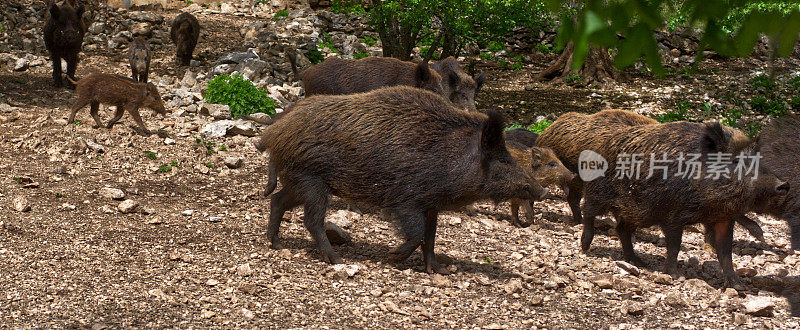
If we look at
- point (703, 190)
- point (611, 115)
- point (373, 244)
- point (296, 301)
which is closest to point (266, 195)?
point (373, 244)

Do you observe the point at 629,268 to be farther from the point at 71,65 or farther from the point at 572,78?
the point at 572,78

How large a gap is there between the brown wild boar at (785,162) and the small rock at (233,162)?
5.16 metres

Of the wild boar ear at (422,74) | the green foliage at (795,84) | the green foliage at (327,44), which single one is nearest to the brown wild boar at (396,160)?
the wild boar ear at (422,74)

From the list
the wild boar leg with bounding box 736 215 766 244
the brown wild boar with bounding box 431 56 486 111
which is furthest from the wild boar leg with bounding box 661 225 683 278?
the brown wild boar with bounding box 431 56 486 111

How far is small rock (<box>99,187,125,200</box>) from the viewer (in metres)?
6.94

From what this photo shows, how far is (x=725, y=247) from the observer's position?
242 inches

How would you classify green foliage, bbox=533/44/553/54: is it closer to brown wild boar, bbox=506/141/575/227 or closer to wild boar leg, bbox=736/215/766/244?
brown wild boar, bbox=506/141/575/227

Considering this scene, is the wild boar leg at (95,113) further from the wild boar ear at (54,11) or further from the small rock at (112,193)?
the wild boar ear at (54,11)

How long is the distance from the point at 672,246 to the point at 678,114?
266 inches

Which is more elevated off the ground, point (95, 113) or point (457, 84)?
point (457, 84)

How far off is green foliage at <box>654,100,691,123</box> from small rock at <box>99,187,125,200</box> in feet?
27.2

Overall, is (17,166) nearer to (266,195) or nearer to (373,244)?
(266,195)

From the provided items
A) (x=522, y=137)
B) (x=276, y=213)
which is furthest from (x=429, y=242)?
(x=522, y=137)

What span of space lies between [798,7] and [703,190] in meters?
3.92
